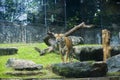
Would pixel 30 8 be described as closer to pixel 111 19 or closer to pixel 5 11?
pixel 5 11

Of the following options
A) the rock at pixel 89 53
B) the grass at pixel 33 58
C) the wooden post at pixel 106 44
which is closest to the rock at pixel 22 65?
the grass at pixel 33 58

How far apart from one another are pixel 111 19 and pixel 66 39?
3923 millimetres

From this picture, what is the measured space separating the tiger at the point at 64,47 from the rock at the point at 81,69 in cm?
134

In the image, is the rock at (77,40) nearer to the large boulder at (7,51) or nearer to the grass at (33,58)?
the grass at (33,58)

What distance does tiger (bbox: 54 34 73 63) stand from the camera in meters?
7.19

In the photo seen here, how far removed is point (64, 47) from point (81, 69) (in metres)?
1.75

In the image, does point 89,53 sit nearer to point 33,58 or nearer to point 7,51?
point 33,58

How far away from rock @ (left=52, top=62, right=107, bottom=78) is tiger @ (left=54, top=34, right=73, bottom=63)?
1.34 meters

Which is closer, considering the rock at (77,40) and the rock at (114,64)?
the rock at (114,64)

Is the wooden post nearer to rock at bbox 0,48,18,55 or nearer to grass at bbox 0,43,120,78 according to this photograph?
grass at bbox 0,43,120,78

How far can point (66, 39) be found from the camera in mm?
7340

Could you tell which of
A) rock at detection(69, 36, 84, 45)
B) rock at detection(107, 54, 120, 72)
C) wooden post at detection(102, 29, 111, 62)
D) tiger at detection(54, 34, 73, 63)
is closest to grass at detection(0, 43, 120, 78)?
tiger at detection(54, 34, 73, 63)

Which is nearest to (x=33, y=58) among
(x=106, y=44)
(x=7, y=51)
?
(x=7, y=51)

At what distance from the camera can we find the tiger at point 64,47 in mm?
7194
